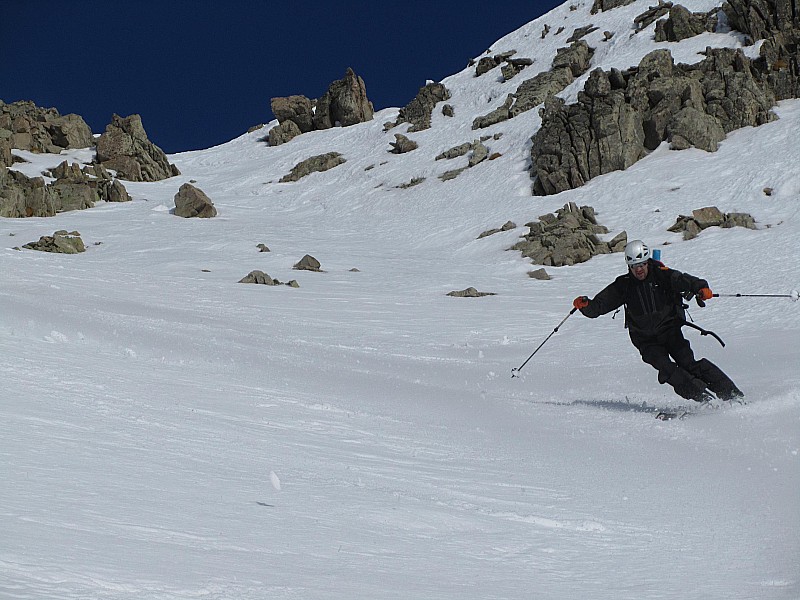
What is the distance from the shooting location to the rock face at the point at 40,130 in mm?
69250

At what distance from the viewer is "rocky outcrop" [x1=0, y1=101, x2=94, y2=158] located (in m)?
69.2

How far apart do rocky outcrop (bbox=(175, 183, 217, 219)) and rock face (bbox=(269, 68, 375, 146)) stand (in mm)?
36365

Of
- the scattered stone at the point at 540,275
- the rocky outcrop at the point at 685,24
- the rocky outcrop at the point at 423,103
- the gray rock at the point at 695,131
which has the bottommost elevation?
the scattered stone at the point at 540,275

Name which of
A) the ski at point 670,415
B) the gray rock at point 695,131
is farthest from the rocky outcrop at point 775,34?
the ski at point 670,415

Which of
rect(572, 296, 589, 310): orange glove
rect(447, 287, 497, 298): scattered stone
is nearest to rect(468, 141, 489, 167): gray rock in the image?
rect(447, 287, 497, 298): scattered stone

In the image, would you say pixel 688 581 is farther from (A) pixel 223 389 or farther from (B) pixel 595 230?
(B) pixel 595 230

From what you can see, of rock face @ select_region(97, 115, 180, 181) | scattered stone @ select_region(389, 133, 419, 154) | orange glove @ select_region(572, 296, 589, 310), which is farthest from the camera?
rock face @ select_region(97, 115, 180, 181)

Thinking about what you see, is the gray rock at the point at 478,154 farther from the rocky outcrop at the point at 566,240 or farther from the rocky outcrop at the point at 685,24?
the rocky outcrop at the point at 685,24

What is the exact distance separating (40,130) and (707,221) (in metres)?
64.8

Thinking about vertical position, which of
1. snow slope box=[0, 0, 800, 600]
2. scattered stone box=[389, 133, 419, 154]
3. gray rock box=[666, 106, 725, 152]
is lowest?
snow slope box=[0, 0, 800, 600]

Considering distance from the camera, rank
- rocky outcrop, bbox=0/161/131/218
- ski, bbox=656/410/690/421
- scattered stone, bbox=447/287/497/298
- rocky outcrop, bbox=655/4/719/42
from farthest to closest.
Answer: rocky outcrop, bbox=655/4/719/42 → rocky outcrop, bbox=0/161/131/218 → scattered stone, bbox=447/287/497/298 → ski, bbox=656/410/690/421

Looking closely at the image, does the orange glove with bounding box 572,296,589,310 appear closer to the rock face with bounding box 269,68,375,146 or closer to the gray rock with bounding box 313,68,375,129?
the rock face with bounding box 269,68,375,146

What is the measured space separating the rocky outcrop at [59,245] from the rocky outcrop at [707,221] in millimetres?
28173

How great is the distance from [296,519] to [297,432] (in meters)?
3.02
